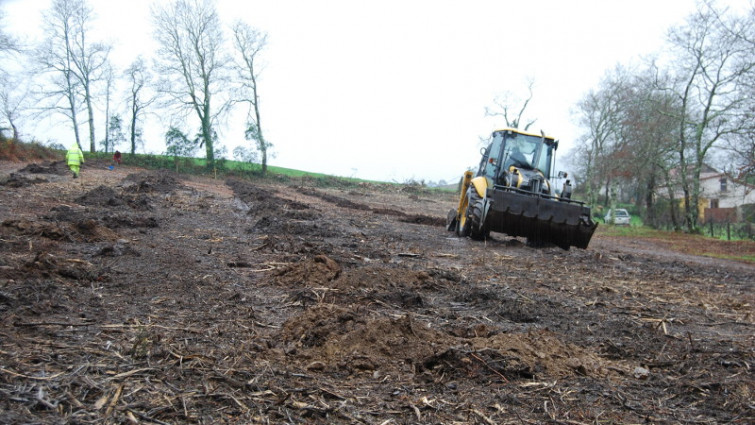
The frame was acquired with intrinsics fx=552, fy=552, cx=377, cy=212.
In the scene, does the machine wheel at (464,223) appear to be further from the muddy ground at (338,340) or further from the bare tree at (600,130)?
the bare tree at (600,130)

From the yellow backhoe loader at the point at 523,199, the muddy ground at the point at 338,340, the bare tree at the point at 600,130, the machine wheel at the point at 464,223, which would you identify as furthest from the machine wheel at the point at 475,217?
the bare tree at the point at 600,130

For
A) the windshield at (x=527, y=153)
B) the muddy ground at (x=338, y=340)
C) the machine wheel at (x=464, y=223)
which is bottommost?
→ the muddy ground at (x=338, y=340)

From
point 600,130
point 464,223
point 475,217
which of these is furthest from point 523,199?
point 600,130

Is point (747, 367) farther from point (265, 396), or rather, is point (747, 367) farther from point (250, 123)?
point (250, 123)

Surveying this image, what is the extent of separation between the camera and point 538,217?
11758 millimetres

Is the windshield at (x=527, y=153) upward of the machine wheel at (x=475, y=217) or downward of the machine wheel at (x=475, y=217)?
upward

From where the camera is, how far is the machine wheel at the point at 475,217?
12406 mm

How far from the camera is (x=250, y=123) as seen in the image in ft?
151

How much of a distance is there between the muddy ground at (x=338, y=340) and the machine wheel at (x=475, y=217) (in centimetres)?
323

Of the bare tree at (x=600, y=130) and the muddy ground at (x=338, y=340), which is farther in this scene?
the bare tree at (x=600, y=130)

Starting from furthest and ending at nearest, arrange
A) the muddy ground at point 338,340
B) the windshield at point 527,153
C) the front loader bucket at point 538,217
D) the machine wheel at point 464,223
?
the machine wheel at point 464,223
the windshield at point 527,153
the front loader bucket at point 538,217
the muddy ground at point 338,340

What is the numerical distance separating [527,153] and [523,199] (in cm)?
241

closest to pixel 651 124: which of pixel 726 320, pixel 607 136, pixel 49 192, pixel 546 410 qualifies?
pixel 607 136

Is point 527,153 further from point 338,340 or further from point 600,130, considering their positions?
point 600,130
